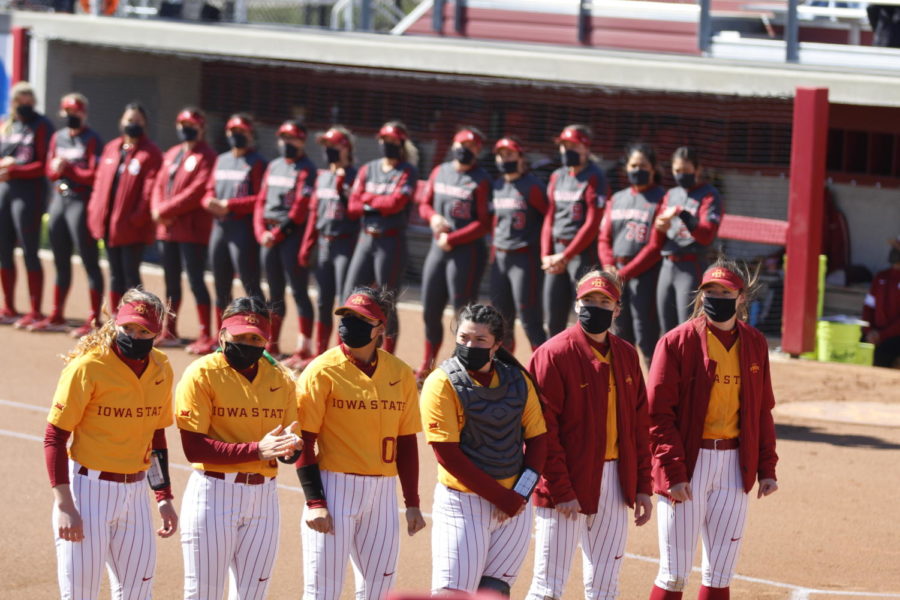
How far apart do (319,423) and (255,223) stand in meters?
6.21

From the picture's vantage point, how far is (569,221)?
10.5m

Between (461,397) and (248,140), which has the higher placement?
(248,140)

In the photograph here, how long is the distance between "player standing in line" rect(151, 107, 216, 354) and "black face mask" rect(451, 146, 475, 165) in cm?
233

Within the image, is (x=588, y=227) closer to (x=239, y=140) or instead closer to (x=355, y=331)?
(x=239, y=140)

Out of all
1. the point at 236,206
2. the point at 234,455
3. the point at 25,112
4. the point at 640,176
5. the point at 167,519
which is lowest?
the point at 167,519

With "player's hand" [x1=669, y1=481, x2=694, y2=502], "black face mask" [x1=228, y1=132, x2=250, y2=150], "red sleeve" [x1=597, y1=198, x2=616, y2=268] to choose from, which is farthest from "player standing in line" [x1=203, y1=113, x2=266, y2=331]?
"player's hand" [x1=669, y1=481, x2=694, y2=502]

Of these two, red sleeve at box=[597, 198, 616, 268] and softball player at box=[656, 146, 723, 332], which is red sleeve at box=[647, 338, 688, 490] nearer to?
softball player at box=[656, 146, 723, 332]

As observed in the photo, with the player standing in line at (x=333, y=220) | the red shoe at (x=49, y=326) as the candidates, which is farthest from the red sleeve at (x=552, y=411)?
the red shoe at (x=49, y=326)

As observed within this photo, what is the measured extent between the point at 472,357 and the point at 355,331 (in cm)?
46

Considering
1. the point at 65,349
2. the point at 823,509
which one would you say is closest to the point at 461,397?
the point at 823,509

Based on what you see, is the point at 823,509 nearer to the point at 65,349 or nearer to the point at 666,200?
the point at 666,200

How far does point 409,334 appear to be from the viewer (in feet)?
44.6

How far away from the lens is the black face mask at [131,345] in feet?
17.9

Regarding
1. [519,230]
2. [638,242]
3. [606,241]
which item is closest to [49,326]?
[519,230]
